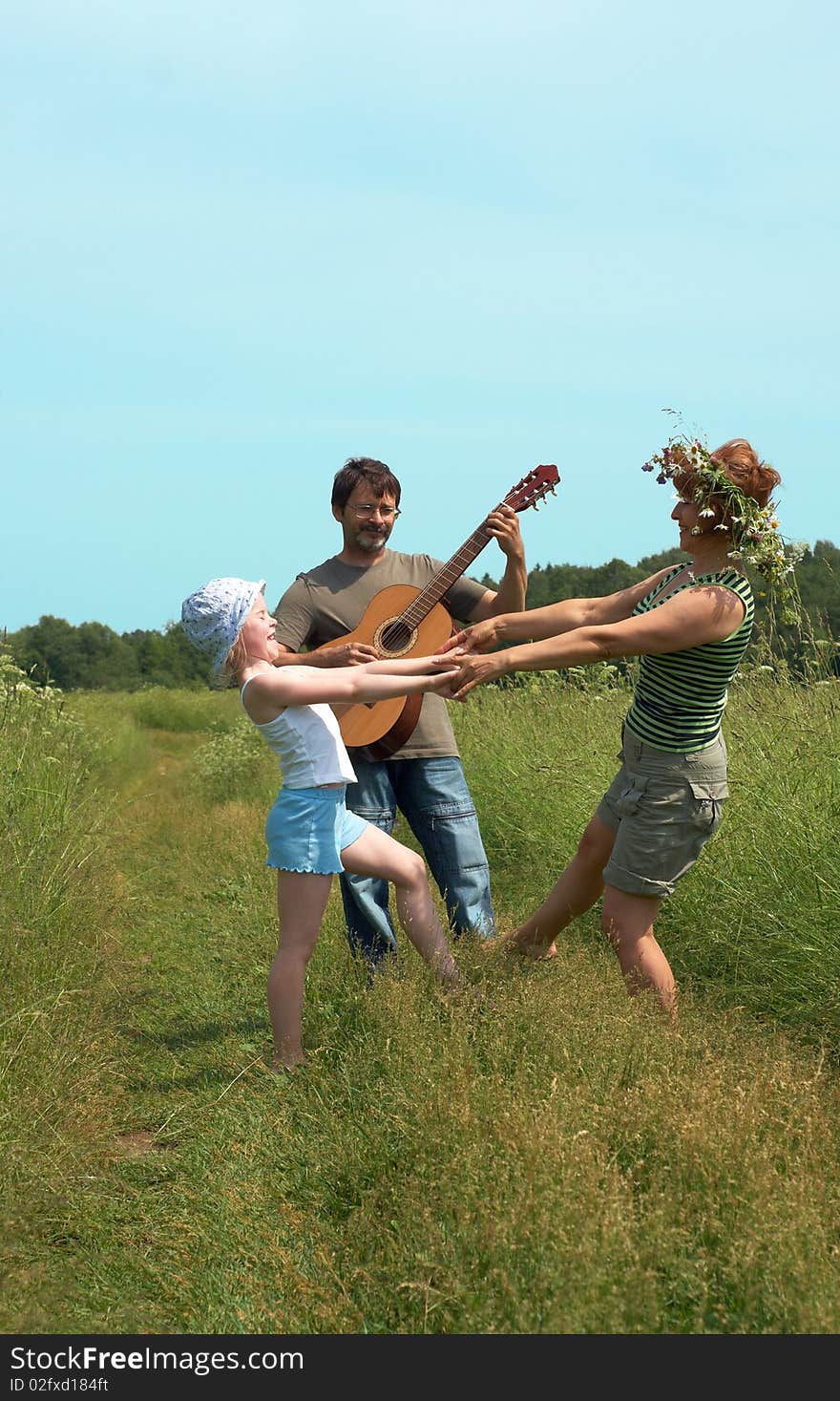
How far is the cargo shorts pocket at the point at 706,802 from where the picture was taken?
4.05m

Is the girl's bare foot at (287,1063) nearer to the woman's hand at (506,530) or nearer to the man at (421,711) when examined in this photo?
the man at (421,711)

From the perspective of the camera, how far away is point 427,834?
507cm

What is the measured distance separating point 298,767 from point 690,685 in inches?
51.8

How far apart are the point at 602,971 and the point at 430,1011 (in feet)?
2.82

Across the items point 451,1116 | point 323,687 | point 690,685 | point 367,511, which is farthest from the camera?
point 367,511

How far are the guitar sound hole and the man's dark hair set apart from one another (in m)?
0.48

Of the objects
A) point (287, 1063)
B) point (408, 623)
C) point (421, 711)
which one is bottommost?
point (287, 1063)

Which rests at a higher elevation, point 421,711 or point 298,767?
point 421,711

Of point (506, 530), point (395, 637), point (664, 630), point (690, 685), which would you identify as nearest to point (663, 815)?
point (690, 685)

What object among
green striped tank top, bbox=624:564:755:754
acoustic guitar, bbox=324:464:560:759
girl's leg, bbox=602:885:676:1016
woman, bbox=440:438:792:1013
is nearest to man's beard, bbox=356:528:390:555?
acoustic guitar, bbox=324:464:560:759

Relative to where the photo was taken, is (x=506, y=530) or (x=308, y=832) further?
(x=506, y=530)

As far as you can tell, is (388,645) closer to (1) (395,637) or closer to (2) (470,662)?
(1) (395,637)

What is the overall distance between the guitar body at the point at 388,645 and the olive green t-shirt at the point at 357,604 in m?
0.04

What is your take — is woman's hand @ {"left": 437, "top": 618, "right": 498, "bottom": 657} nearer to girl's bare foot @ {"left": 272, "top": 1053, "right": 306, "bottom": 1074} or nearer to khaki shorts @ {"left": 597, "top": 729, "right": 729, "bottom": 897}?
khaki shorts @ {"left": 597, "top": 729, "right": 729, "bottom": 897}
